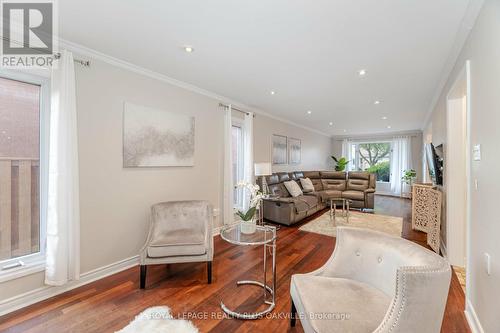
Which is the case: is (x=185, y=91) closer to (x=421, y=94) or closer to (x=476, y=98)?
(x=476, y=98)

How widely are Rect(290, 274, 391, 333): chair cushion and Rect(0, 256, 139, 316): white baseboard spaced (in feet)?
7.05

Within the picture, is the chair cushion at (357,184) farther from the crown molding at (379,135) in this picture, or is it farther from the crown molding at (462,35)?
the crown molding at (462,35)

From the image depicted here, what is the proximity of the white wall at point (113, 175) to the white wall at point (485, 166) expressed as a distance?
3.17 metres

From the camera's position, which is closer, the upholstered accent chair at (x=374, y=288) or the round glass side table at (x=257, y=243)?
the upholstered accent chair at (x=374, y=288)

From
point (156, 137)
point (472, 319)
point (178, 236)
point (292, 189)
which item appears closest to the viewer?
point (472, 319)

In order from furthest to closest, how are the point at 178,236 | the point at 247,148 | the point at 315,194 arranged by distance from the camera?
1. the point at 315,194
2. the point at 247,148
3. the point at 178,236

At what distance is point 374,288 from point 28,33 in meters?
3.52

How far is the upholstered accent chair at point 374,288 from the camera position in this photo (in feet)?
3.37

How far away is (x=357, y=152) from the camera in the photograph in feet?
30.3

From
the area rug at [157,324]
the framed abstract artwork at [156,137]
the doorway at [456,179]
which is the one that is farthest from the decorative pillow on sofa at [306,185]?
the area rug at [157,324]

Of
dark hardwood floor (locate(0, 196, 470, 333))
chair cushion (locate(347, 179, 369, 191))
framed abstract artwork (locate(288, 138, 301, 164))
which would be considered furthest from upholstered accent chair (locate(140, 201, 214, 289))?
chair cushion (locate(347, 179, 369, 191))

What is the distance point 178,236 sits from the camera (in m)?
2.43

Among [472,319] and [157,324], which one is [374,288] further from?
[157,324]

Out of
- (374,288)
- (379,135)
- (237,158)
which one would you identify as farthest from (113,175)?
(379,135)
